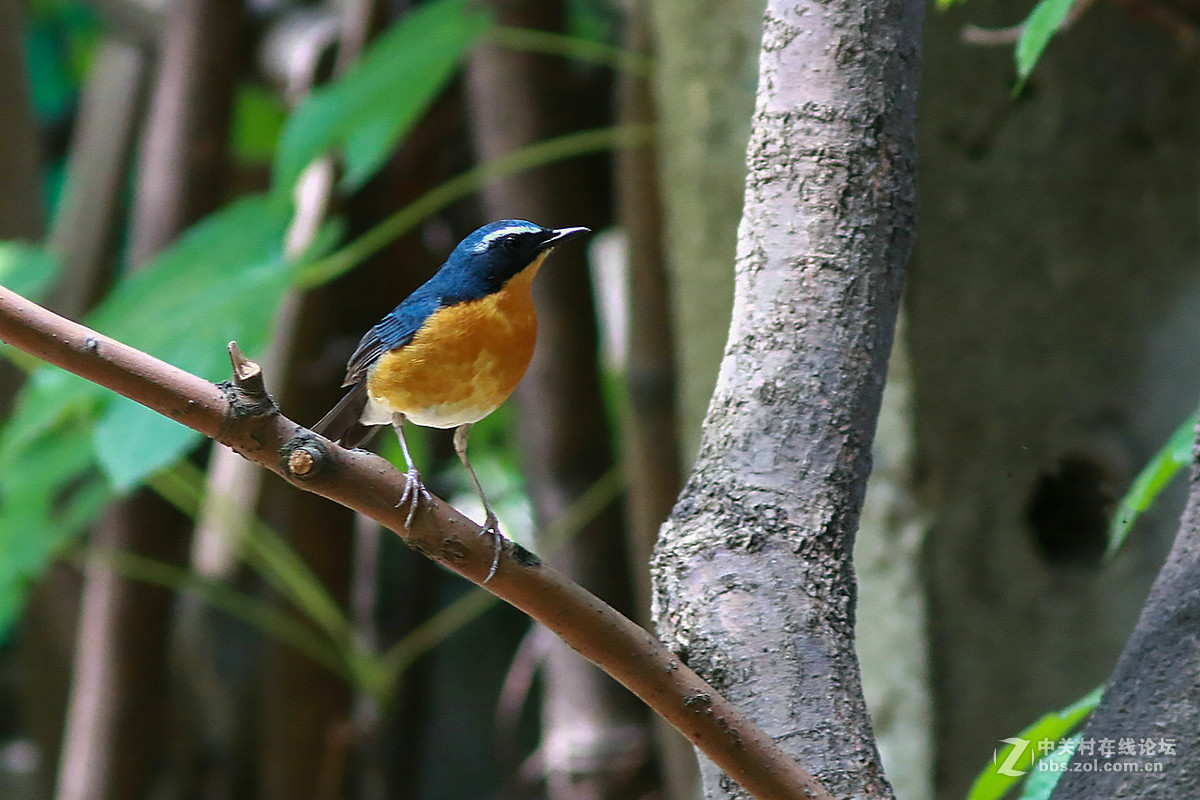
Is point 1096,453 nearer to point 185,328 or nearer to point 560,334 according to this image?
point 560,334

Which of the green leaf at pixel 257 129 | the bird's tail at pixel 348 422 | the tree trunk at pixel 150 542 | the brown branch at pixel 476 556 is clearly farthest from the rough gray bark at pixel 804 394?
the green leaf at pixel 257 129

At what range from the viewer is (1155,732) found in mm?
934

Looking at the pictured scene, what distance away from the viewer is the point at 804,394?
1.10 m

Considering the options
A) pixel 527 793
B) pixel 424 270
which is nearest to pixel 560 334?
pixel 424 270

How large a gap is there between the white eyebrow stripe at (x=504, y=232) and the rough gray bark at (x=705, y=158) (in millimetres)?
792

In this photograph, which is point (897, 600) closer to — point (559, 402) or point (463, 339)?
point (463, 339)

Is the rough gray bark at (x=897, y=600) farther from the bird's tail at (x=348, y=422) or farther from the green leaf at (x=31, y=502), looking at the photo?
the green leaf at (x=31, y=502)

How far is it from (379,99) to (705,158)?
24.1 inches

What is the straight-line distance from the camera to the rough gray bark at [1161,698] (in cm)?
92

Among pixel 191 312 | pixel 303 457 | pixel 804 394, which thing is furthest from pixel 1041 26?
pixel 191 312

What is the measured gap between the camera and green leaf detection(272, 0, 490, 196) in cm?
202

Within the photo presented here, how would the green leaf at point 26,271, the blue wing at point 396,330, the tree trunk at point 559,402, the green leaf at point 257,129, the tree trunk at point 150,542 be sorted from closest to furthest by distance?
the blue wing at point 396,330 < the green leaf at point 26,271 < the tree trunk at point 559,402 < the tree trunk at point 150,542 < the green leaf at point 257,129

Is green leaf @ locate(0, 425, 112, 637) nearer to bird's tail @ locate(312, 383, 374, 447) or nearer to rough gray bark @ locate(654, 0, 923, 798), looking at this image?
bird's tail @ locate(312, 383, 374, 447)

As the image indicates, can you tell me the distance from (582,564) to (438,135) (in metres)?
1.37
